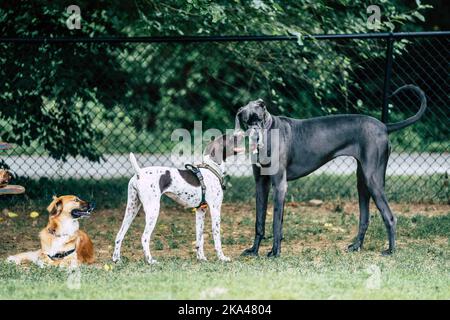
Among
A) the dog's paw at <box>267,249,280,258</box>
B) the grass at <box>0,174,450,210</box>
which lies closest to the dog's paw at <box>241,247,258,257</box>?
the dog's paw at <box>267,249,280,258</box>

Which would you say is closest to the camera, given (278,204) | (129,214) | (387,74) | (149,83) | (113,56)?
(129,214)

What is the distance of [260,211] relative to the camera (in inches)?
261

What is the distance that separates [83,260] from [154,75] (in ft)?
18.4

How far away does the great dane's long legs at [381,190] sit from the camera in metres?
6.53

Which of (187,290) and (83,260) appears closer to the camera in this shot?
(187,290)

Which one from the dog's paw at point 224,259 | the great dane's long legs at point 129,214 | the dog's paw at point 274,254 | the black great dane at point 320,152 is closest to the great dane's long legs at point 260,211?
the black great dane at point 320,152

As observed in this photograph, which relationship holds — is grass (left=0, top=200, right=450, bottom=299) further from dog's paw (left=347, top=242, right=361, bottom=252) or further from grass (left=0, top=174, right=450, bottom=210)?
grass (left=0, top=174, right=450, bottom=210)

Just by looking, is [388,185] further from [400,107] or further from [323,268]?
[323,268]

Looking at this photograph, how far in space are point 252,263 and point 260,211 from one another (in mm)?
656

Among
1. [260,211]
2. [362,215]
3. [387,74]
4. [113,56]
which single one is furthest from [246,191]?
[260,211]

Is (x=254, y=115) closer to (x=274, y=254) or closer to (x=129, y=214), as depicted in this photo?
(x=274, y=254)

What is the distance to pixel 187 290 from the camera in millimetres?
5004

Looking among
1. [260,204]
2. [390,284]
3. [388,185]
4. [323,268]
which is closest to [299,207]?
[388,185]

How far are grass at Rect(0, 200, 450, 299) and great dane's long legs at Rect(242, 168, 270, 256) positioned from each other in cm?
18
